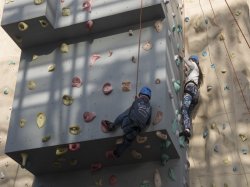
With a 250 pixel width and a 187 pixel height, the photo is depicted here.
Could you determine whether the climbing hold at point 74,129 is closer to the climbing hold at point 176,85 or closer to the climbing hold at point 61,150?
the climbing hold at point 61,150

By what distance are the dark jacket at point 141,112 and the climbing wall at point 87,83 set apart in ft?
0.41

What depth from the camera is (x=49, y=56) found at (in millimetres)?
6184

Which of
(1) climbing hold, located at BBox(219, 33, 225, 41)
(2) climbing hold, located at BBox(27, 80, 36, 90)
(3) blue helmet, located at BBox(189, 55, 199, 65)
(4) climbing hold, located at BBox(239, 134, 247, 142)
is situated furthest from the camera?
(1) climbing hold, located at BBox(219, 33, 225, 41)

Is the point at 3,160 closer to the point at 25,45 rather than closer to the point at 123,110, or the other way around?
the point at 25,45

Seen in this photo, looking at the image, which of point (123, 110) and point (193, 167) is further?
point (193, 167)

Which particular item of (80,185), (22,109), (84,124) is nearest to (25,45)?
(22,109)

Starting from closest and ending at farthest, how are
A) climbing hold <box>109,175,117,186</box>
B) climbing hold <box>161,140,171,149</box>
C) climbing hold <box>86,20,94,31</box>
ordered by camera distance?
climbing hold <box>161,140,171,149</box>, climbing hold <box>109,175,117,186</box>, climbing hold <box>86,20,94,31</box>

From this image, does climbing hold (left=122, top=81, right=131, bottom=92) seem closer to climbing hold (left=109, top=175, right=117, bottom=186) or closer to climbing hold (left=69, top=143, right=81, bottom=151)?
climbing hold (left=69, top=143, right=81, bottom=151)

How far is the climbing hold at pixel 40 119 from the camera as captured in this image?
5754 millimetres

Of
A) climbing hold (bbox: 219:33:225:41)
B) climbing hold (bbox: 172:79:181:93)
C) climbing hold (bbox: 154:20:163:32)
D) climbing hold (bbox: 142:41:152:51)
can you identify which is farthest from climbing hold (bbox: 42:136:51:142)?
climbing hold (bbox: 219:33:225:41)

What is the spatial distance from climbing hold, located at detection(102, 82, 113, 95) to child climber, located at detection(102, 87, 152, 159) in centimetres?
38

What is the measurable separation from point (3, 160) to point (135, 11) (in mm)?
2909

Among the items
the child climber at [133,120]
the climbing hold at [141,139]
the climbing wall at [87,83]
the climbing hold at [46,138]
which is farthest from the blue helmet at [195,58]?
the climbing hold at [46,138]

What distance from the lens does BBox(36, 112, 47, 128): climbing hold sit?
5.75m
